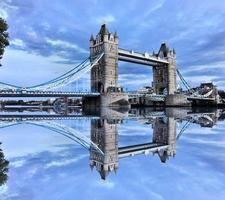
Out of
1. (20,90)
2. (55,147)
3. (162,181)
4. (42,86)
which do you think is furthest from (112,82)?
(162,181)

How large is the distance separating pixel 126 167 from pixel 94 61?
63.2 metres

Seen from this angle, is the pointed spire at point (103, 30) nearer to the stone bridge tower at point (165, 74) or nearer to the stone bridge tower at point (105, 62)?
the stone bridge tower at point (105, 62)

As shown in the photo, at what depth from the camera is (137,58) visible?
79750 millimetres

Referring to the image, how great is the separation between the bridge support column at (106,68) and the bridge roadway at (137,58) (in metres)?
3.54

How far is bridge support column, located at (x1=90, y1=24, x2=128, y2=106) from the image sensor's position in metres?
67.4

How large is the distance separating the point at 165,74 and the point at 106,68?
29.4m

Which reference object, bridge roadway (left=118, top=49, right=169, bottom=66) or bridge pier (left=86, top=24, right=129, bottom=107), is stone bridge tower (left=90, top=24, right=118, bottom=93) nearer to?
bridge pier (left=86, top=24, right=129, bottom=107)

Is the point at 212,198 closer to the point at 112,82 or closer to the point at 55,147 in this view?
the point at 55,147

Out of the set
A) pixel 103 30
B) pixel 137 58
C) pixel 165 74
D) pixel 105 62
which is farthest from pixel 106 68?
pixel 165 74

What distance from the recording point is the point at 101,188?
5.21m

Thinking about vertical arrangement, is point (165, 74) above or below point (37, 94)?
above

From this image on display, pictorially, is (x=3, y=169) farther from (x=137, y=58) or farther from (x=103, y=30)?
(x=137, y=58)

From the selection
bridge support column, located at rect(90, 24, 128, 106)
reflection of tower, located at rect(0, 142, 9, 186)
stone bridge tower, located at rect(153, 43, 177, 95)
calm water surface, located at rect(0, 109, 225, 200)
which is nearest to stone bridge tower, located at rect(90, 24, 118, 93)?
bridge support column, located at rect(90, 24, 128, 106)

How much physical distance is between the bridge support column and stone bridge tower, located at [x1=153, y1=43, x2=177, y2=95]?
25.6 metres
